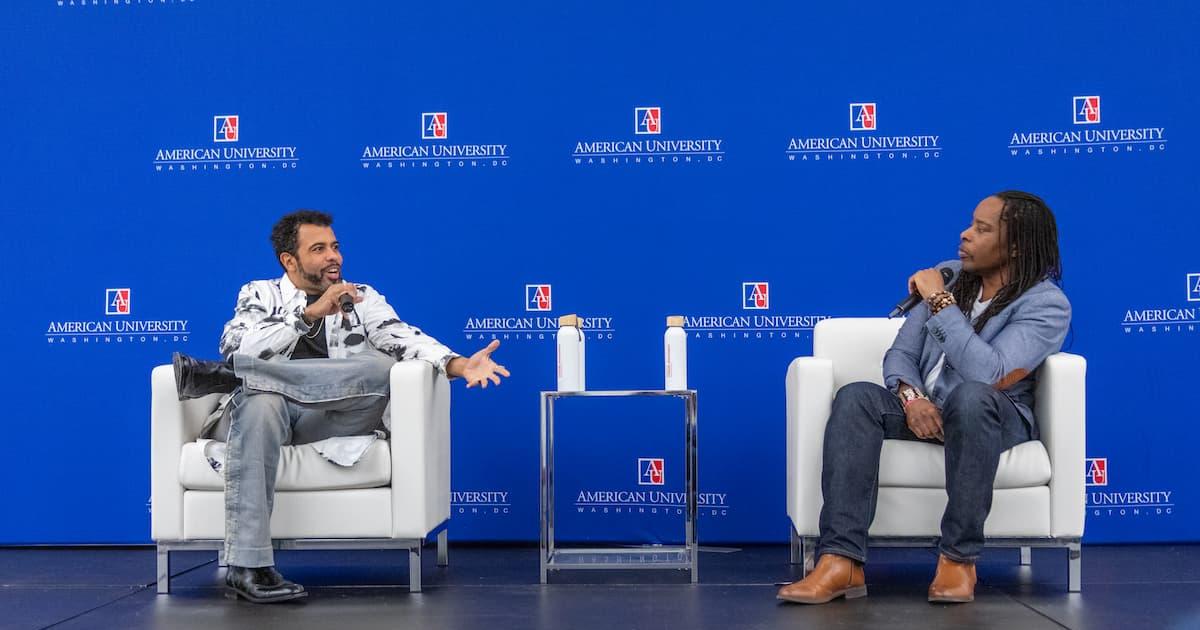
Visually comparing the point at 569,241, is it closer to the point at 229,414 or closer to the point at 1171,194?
the point at 229,414

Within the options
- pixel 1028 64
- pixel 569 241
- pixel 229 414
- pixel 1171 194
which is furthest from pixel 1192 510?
pixel 229 414

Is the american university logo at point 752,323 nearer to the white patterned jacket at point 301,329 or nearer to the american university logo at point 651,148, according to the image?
the american university logo at point 651,148

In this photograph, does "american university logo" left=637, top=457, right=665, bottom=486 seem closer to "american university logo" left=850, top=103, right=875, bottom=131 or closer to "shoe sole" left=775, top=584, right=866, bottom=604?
"shoe sole" left=775, top=584, right=866, bottom=604

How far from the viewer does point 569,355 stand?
10.8 ft

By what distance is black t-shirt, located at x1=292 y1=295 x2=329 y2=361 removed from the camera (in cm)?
341

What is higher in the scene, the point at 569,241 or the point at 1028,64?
the point at 1028,64

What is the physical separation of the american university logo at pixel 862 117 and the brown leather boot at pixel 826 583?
1771 mm

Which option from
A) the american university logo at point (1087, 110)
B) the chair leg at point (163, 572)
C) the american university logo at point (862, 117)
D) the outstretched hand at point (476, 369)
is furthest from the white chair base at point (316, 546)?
the american university logo at point (1087, 110)

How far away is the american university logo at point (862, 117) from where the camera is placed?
406 cm

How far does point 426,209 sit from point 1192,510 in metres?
2.90

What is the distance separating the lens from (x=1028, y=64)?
13.2 ft

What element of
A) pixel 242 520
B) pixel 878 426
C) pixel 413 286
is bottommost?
pixel 242 520

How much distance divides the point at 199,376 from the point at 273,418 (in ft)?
0.86

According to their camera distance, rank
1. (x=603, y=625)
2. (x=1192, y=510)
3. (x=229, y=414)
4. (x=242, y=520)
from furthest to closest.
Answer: (x=1192, y=510) < (x=229, y=414) < (x=242, y=520) < (x=603, y=625)
